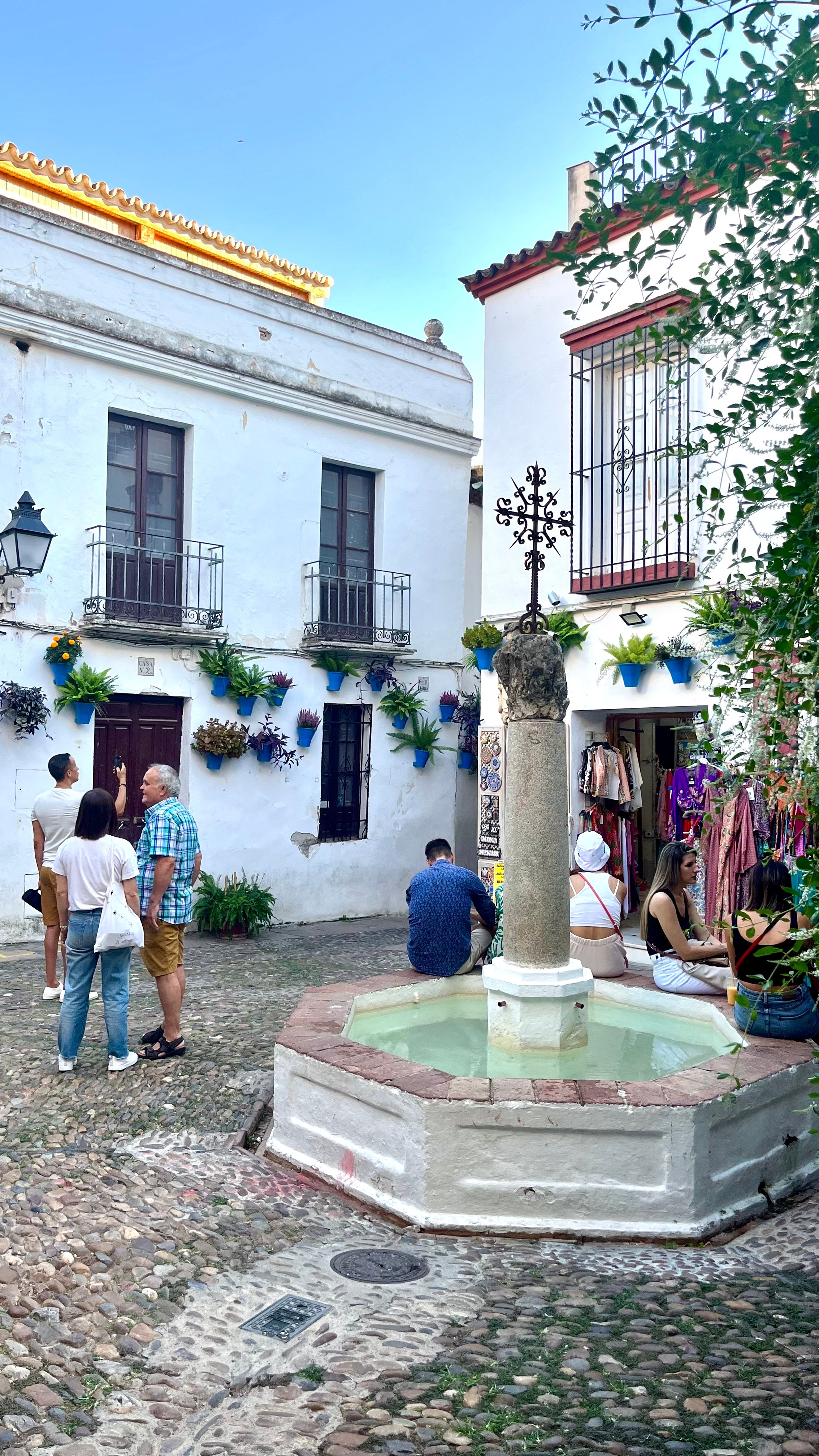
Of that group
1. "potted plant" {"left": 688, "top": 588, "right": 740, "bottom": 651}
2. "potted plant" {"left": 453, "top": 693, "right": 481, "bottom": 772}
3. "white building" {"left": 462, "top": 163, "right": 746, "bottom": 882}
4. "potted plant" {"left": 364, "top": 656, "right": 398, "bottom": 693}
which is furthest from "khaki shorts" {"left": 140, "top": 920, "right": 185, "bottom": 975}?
"potted plant" {"left": 453, "top": 693, "right": 481, "bottom": 772}

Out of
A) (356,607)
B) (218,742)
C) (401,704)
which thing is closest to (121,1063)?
(218,742)

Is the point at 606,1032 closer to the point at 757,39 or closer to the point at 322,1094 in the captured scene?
the point at 322,1094

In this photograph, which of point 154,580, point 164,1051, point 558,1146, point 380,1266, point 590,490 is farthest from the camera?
point 154,580

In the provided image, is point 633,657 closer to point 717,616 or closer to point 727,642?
point 717,616

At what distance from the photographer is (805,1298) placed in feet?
11.8

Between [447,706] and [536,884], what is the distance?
8.42m

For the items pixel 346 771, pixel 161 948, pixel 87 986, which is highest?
pixel 346 771

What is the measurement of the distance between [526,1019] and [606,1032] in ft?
2.78

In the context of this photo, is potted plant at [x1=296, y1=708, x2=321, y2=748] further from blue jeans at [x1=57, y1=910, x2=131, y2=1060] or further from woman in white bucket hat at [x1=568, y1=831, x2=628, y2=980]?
blue jeans at [x1=57, y1=910, x2=131, y2=1060]

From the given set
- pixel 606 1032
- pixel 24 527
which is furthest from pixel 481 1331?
pixel 24 527

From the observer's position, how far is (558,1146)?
4.18 metres

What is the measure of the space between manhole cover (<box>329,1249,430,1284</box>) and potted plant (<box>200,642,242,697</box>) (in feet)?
26.1

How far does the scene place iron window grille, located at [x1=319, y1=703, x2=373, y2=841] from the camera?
12.7m

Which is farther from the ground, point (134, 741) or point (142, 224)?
point (142, 224)
